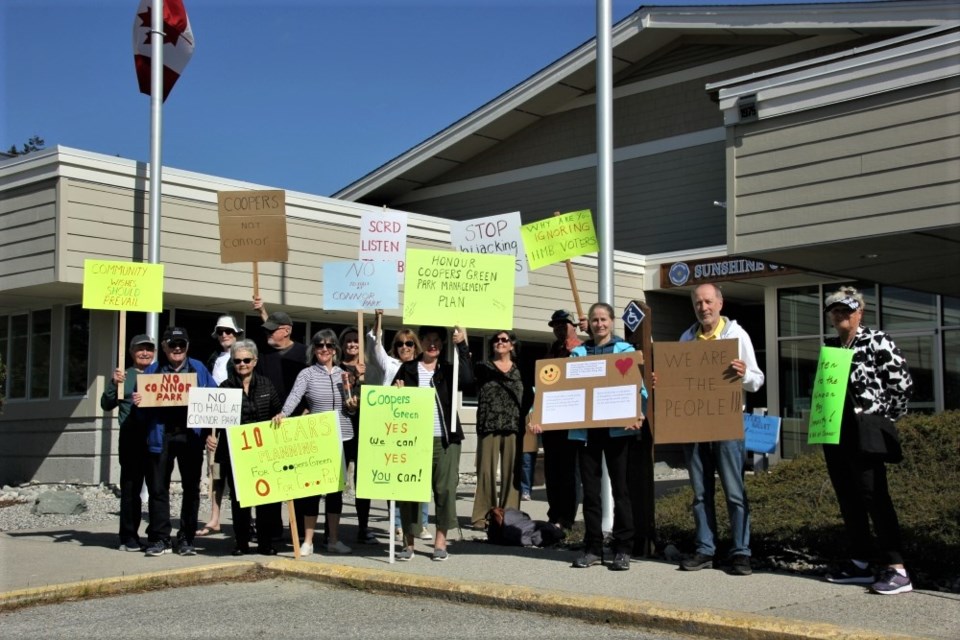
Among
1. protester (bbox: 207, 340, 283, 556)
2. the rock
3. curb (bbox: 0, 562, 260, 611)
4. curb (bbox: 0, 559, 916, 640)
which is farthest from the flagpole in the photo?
curb (bbox: 0, 559, 916, 640)

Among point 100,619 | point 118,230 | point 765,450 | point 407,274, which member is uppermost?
point 118,230

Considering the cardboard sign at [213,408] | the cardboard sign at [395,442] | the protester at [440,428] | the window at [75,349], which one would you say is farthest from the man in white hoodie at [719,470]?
the window at [75,349]

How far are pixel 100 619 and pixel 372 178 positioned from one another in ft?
61.9

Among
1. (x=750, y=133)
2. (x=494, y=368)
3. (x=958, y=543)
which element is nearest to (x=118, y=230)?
(x=494, y=368)

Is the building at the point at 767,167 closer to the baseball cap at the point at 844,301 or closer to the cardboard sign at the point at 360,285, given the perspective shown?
the baseball cap at the point at 844,301

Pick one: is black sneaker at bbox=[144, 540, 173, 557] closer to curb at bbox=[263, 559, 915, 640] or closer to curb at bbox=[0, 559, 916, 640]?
curb at bbox=[0, 559, 916, 640]

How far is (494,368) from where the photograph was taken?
9789 mm

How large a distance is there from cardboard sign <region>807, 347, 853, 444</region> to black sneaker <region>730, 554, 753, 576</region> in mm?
948

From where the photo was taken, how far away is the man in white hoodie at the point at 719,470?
7309 mm

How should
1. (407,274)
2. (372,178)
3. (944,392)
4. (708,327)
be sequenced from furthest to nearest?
1. (372,178)
2. (944,392)
3. (407,274)
4. (708,327)

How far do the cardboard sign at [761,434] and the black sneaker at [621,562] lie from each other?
4.15m

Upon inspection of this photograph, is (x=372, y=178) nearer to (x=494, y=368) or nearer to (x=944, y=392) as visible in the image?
(x=944, y=392)

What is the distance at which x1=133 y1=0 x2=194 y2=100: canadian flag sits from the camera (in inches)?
594

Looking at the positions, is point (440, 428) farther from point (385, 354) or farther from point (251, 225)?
point (251, 225)
